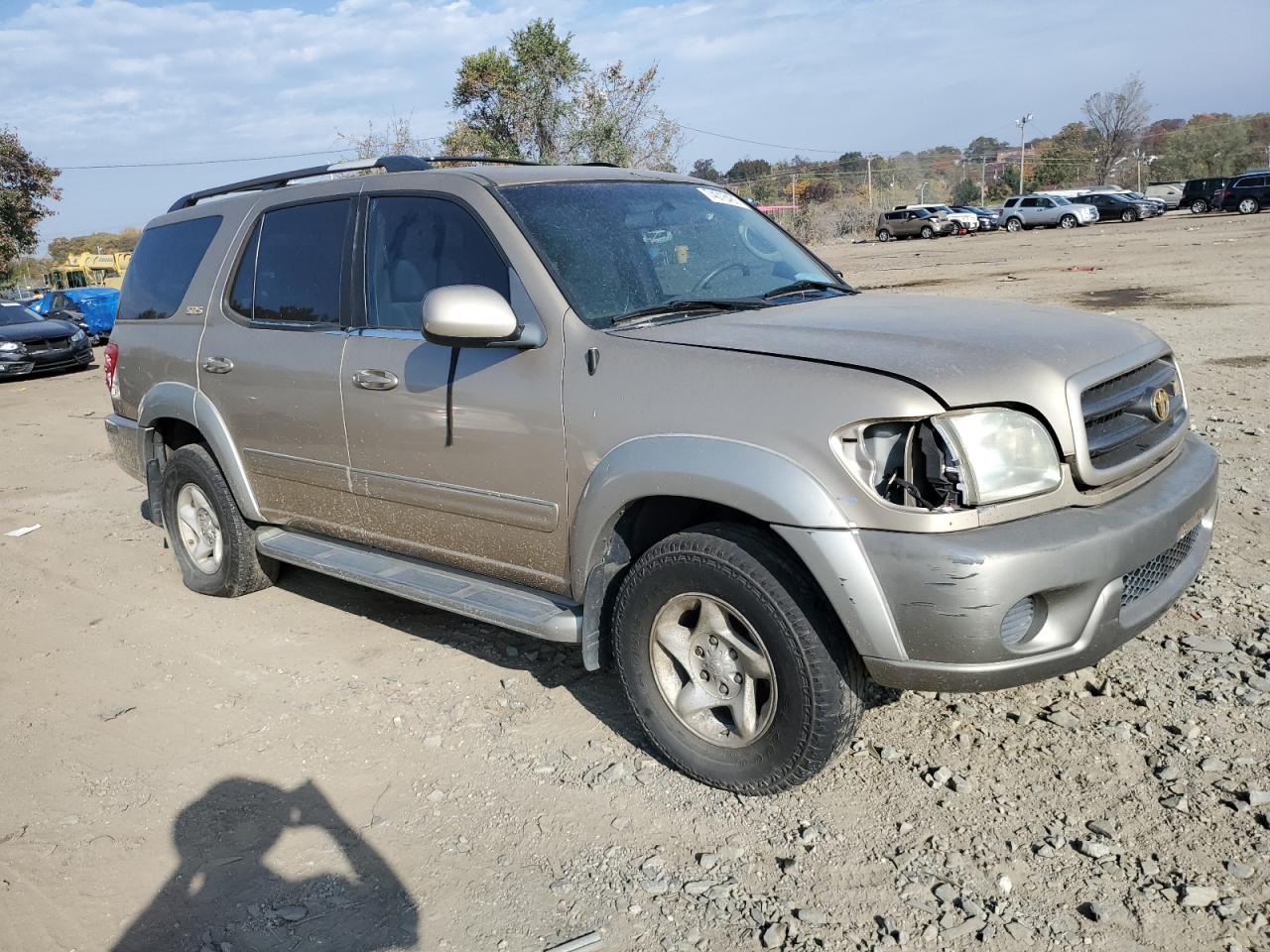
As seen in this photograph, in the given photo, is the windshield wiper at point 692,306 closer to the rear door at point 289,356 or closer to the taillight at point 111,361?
the rear door at point 289,356

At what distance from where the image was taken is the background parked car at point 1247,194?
39.3 metres

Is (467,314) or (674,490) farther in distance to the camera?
(467,314)

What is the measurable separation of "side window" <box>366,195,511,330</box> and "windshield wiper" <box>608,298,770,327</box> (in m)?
0.45

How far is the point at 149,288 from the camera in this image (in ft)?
18.9

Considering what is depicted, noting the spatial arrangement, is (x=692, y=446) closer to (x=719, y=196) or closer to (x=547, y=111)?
(x=719, y=196)

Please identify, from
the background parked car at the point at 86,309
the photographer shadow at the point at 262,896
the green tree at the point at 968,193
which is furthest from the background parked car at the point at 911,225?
the photographer shadow at the point at 262,896

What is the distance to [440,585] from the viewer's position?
4137 mm

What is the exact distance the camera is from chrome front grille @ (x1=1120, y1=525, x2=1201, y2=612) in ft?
10.3

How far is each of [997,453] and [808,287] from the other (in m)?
1.53

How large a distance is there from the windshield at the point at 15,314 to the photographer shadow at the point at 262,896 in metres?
18.6

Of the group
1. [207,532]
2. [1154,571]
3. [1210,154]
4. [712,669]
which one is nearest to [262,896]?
[712,669]

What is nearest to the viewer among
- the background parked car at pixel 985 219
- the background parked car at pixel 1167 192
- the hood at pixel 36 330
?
the hood at pixel 36 330

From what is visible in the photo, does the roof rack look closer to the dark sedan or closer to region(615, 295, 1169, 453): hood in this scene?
region(615, 295, 1169, 453): hood

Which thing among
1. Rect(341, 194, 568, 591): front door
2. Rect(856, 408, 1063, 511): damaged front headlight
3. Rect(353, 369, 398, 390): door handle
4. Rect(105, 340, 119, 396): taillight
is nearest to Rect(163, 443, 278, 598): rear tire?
Rect(105, 340, 119, 396): taillight
